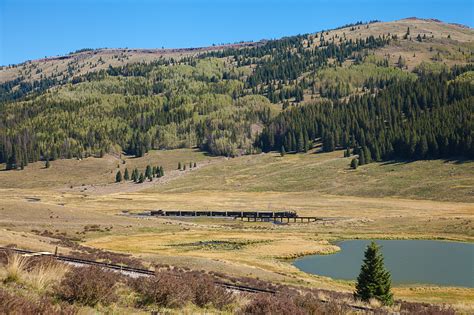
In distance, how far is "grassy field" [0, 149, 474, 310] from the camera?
48.0m

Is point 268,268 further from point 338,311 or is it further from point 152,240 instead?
point 338,311

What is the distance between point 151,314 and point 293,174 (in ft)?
560

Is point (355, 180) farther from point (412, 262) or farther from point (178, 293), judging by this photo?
point (178, 293)

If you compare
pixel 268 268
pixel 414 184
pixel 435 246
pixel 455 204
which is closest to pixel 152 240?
pixel 268 268

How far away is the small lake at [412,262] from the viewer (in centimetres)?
→ 4903

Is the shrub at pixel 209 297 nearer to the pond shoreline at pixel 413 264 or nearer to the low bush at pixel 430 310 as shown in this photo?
the low bush at pixel 430 310

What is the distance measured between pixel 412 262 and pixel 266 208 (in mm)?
65557

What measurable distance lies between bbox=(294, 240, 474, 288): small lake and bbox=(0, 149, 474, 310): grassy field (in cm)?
354

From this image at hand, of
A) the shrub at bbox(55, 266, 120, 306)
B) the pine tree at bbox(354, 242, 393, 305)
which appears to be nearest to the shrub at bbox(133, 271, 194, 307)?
the shrub at bbox(55, 266, 120, 306)

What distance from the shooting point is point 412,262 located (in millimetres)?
57469

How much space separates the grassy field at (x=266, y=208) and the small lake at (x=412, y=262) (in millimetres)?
3536

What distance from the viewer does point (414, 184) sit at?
14300cm

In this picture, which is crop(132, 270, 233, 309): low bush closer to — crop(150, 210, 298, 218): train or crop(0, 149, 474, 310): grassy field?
crop(0, 149, 474, 310): grassy field

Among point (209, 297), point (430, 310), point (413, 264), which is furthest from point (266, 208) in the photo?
point (209, 297)
